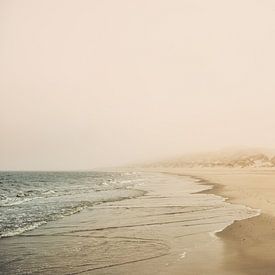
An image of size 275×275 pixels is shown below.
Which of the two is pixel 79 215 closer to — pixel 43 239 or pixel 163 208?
pixel 163 208

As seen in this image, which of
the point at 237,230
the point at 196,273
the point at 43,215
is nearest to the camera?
the point at 196,273

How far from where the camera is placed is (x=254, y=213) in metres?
19.0

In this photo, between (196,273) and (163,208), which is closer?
(196,273)

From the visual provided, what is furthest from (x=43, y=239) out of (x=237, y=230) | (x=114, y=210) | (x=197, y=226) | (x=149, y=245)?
(x=114, y=210)

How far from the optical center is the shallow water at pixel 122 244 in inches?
380

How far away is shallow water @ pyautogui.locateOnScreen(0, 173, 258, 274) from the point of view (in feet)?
31.7

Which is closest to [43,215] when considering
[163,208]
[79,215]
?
[79,215]

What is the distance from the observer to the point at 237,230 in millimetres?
14500

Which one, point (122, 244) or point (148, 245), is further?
point (122, 244)

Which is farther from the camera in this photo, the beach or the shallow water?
the shallow water

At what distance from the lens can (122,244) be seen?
1241cm

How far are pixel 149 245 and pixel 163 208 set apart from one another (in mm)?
10021

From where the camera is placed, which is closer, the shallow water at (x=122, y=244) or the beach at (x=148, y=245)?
the beach at (x=148, y=245)

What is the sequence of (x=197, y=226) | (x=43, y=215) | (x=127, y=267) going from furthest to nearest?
1. (x=43, y=215)
2. (x=197, y=226)
3. (x=127, y=267)
